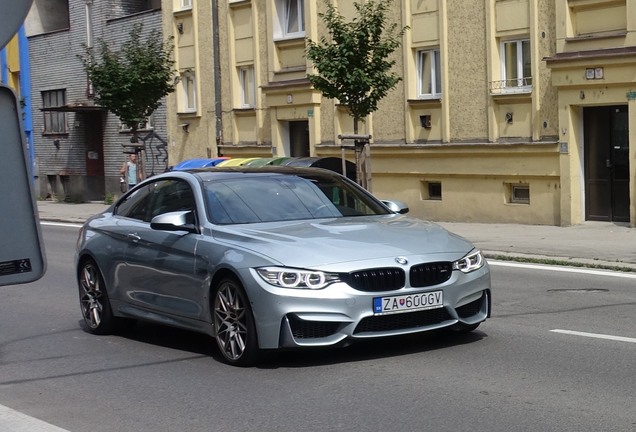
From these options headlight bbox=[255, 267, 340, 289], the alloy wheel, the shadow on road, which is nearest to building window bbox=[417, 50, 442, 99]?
the alloy wheel

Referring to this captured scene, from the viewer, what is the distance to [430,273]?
8.30m

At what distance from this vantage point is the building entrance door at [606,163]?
2123 centimetres

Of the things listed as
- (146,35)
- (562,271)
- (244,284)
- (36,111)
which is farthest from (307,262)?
(36,111)

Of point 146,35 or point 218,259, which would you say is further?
point 146,35

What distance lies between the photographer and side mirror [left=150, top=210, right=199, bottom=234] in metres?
8.99

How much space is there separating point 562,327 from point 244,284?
10.5 feet

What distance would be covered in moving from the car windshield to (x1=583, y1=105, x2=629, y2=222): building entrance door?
12.5m

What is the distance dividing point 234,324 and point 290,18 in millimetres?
22117

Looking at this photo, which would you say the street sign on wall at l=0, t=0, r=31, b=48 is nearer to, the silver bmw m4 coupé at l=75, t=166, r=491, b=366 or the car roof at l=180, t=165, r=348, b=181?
the silver bmw m4 coupé at l=75, t=166, r=491, b=366

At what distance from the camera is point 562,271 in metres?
14.8

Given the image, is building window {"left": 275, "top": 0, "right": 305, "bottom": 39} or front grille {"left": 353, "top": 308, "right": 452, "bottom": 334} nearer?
→ front grille {"left": 353, "top": 308, "right": 452, "bottom": 334}

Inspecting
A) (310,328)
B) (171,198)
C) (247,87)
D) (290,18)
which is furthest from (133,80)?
(310,328)

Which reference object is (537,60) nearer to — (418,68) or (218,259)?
(418,68)

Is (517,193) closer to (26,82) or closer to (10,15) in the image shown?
(10,15)
